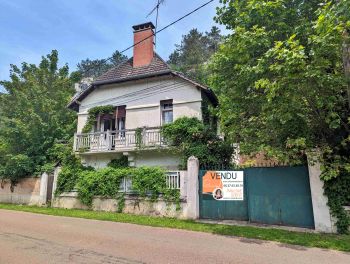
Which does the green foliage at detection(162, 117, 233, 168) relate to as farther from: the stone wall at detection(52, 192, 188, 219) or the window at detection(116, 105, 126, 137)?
the window at detection(116, 105, 126, 137)

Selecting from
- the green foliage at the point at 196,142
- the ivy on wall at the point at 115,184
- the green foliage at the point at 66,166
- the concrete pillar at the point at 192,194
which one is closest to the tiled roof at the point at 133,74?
the green foliage at the point at 196,142

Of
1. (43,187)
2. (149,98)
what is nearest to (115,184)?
(149,98)

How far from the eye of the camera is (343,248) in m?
7.04

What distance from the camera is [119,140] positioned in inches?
640

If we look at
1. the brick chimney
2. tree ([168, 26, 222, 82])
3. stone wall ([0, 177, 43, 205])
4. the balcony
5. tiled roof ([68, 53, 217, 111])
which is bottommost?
stone wall ([0, 177, 43, 205])

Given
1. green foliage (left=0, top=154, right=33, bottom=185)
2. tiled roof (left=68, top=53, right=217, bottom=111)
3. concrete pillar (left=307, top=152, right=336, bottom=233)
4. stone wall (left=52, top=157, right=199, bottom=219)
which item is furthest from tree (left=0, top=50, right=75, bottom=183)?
concrete pillar (left=307, top=152, right=336, bottom=233)

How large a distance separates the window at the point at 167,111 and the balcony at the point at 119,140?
1.25m

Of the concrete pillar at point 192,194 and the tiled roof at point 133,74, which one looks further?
the tiled roof at point 133,74

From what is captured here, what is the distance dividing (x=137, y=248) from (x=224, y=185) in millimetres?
5116

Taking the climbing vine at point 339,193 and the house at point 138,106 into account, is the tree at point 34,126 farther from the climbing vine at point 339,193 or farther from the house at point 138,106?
the climbing vine at point 339,193

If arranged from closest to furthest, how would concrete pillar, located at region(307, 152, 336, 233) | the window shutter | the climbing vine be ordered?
the climbing vine < concrete pillar, located at region(307, 152, 336, 233) < the window shutter

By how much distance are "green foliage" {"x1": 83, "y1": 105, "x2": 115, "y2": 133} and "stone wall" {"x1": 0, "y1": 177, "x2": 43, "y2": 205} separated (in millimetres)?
4291

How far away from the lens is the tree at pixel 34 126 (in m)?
18.3

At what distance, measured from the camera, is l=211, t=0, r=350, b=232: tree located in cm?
717
